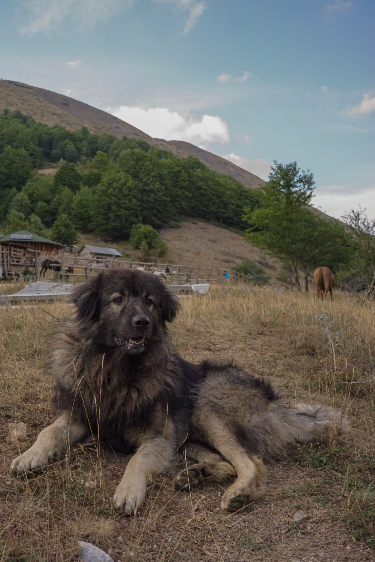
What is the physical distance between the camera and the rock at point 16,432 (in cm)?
384

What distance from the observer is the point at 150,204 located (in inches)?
3371

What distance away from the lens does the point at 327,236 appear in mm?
33469

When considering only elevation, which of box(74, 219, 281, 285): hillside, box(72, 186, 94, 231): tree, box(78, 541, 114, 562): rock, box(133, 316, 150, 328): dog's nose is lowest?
box(78, 541, 114, 562): rock

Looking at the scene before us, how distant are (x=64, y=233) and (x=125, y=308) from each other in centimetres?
7023

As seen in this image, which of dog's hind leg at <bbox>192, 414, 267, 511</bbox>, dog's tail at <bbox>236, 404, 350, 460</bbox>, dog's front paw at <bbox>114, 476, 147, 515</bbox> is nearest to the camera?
dog's front paw at <bbox>114, 476, 147, 515</bbox>

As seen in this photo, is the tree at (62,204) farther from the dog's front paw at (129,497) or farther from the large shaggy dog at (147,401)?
the dog's front paw at (129,497)

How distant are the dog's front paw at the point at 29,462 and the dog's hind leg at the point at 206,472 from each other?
104 centimetres

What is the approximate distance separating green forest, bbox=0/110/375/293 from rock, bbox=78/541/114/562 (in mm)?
31483

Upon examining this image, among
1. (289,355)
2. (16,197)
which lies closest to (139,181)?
(16,197)

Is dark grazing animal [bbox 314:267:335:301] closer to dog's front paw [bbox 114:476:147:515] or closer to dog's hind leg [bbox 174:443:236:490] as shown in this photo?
dog's hind leg [bbox 174:443:236:490]

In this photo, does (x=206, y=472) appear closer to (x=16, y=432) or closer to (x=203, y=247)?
(x=16, y=432)

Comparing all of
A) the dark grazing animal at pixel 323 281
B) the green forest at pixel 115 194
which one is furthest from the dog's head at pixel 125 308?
the green forest at pixel 115 194

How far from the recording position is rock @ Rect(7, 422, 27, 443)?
384 cm

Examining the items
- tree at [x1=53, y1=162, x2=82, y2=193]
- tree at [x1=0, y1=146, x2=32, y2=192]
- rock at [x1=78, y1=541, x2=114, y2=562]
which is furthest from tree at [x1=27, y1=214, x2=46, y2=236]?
rock at [x1=78, y1=541, x2=114, y2=562]
